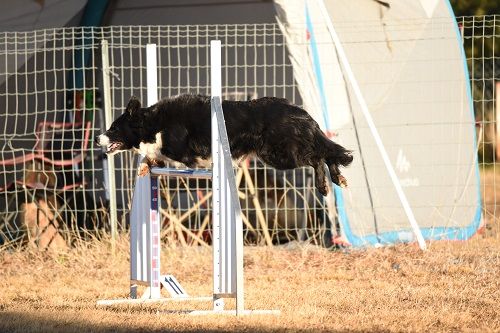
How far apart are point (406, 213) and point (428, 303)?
2200 mm

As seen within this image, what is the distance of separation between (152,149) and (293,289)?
4.94 ft

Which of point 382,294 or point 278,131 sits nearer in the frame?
point 278,131

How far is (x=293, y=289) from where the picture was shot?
670 centimetres

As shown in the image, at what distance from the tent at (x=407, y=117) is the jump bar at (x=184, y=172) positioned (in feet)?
8.96

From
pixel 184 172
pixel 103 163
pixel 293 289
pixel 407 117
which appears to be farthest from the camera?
pixel 103 163

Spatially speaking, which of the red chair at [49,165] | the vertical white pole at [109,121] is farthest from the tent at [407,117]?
the red chair at [49,165]

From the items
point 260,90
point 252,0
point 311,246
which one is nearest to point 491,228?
point 311,246

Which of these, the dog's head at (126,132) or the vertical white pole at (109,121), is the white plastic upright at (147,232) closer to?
the dog's head at (126,132)

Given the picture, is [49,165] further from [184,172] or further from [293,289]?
[184,172]

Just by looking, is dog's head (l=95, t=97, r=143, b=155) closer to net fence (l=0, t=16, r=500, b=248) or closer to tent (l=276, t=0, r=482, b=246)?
net fence (l=0, t=16, r=500, b=248)

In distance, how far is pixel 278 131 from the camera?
578 cm

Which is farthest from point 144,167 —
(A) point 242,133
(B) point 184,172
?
(A) point 242,133

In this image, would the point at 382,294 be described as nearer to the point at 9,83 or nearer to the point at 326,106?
the point at 326,106

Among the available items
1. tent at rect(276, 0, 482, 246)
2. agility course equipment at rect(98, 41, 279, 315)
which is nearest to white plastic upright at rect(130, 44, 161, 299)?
agility course equipment at rect(98, 41, 279, 315)
